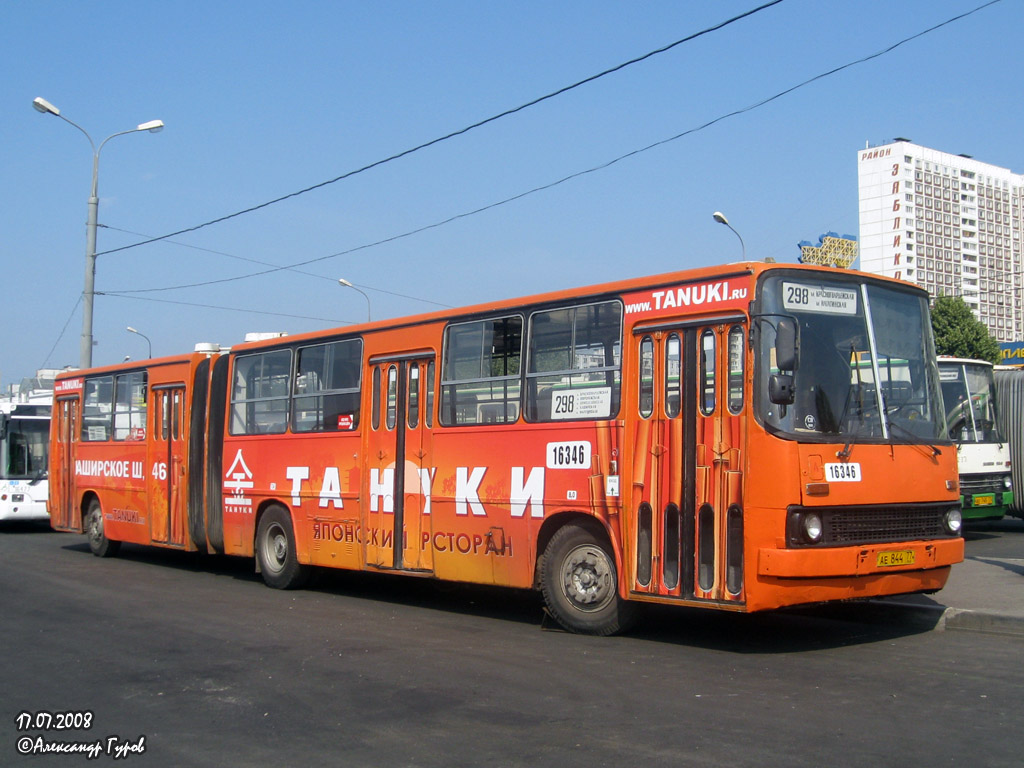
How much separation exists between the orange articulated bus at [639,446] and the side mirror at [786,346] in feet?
0.06

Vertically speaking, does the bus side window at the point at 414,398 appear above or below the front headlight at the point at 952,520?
above

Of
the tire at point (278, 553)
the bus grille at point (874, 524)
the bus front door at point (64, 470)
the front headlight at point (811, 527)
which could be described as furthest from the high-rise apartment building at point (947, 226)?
the front headlight at point (811, 527)

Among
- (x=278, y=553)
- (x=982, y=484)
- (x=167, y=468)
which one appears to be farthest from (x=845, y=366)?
(x=167, y=468)

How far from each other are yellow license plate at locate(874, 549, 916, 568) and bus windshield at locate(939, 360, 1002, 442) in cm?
1031

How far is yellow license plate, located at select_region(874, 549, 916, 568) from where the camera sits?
27.5 ft

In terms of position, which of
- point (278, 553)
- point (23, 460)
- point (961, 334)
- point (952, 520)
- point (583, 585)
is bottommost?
point (278, 553)

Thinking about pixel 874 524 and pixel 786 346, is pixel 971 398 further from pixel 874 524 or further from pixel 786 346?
pixel 786 346

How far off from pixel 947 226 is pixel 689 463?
165m

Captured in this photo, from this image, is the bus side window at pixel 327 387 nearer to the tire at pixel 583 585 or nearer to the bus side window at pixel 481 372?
the bus side window at pixel 481 372

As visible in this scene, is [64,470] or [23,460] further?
[23,460]

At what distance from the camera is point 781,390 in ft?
25.8

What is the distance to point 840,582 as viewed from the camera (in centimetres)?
827

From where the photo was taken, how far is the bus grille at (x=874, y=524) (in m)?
8.09

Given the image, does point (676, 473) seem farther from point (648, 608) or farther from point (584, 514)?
point (648, 608)
